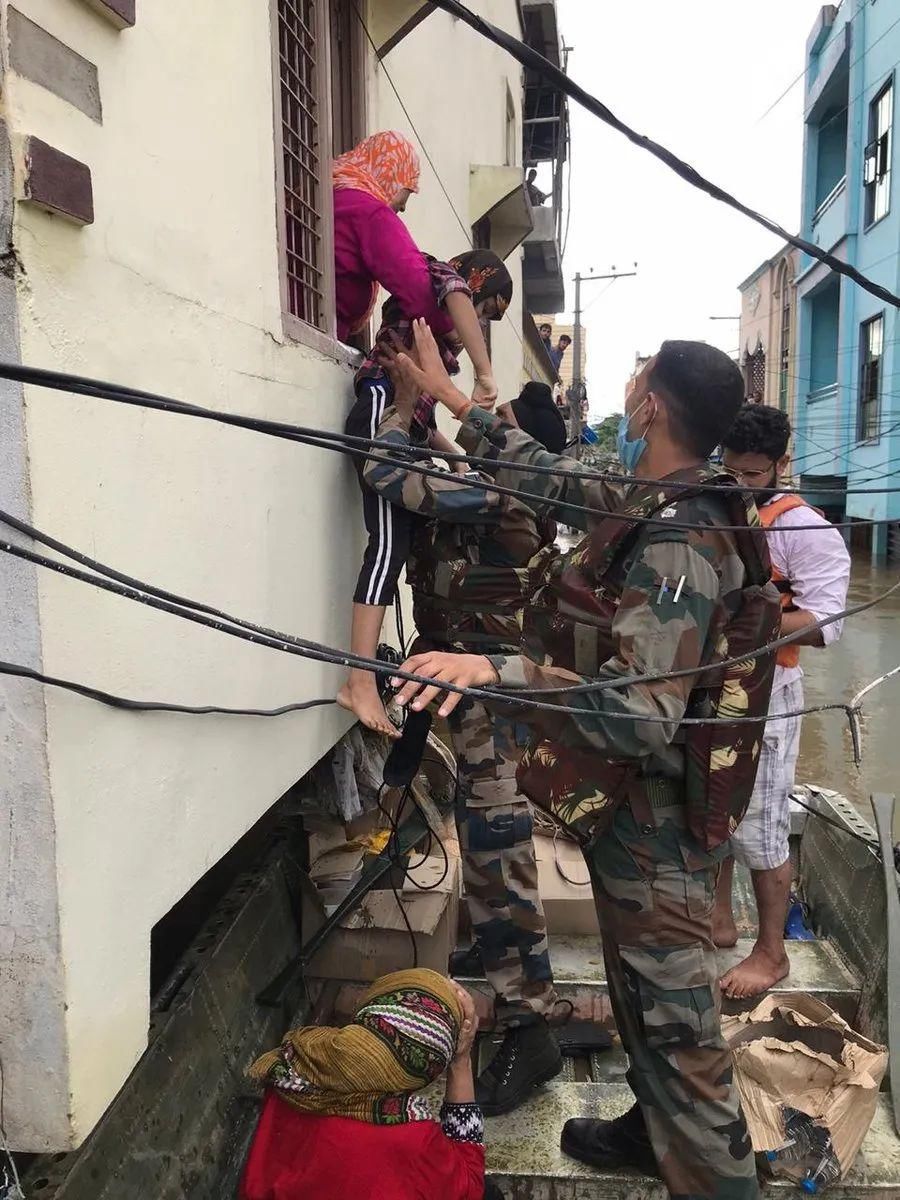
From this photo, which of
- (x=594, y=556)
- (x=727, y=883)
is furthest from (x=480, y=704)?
(x=727, y=883)

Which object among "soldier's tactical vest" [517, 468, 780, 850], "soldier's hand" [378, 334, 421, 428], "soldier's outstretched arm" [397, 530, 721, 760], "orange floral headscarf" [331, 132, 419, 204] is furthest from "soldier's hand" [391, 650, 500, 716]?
"orange floral headscarf" [331, 132, 419, 204]

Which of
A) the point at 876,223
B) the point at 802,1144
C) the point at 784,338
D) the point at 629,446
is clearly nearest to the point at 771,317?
the point at 784,338

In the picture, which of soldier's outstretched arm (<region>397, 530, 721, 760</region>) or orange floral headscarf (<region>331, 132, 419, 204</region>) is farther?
orange floral headscarf (<region>331, 132, 419, 204</region>)

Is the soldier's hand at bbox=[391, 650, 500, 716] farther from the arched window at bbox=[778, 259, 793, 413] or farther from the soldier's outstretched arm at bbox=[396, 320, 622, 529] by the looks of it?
the arched window at bbox=[778, 259, 793, 413]

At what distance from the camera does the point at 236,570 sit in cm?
203

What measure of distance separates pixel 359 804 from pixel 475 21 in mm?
2632

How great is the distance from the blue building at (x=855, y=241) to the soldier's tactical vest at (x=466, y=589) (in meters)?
11.6

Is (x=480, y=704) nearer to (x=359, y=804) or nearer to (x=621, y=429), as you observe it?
(x=359, y=804)

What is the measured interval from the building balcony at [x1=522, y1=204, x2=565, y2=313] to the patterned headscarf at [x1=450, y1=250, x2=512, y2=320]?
864 centimetres

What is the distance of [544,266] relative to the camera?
15109 mm

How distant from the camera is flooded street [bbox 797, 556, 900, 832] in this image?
21.4 ft

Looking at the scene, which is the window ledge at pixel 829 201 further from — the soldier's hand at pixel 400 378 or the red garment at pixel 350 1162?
the red garment at pixel 350 1162

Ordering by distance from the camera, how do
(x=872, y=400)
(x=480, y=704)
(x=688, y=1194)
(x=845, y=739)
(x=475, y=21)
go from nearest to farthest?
(x=475, y=21) → (x=688, y=1194) → (x=480, y=704) → (x=845, y=739) → (x=872, y=400)

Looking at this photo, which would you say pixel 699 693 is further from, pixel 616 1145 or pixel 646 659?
pixel 616 1145
